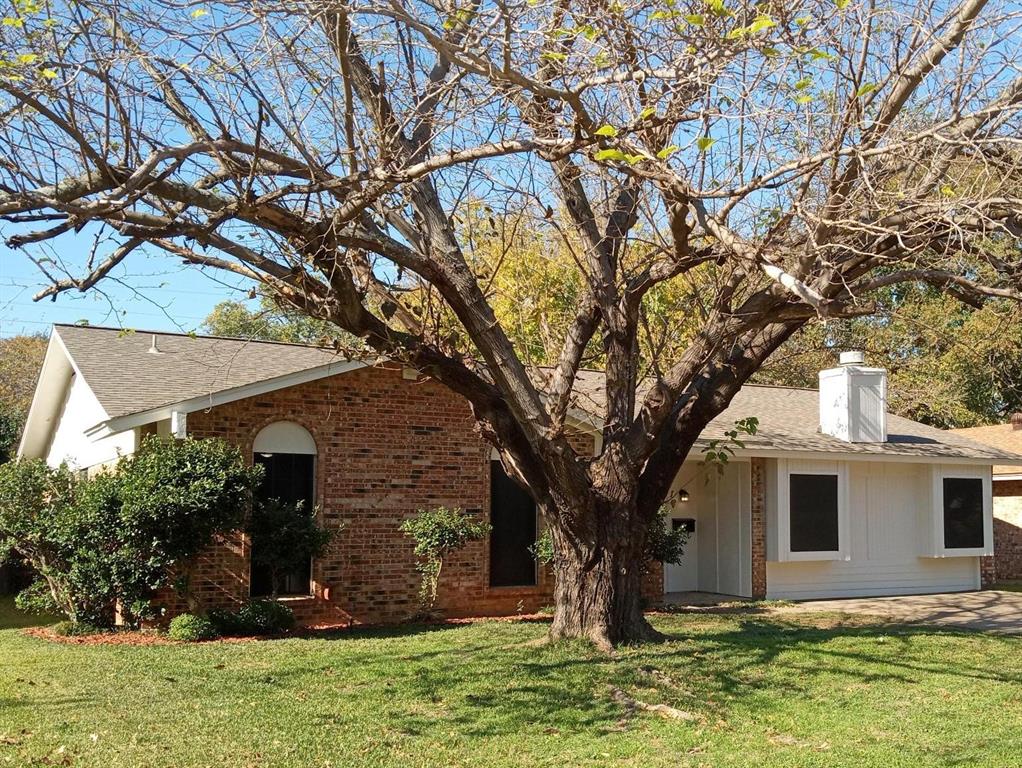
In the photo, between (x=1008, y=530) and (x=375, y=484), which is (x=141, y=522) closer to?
(x=375, y=484)

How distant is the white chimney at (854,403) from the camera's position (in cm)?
1830

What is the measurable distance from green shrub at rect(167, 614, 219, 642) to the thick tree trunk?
384cm

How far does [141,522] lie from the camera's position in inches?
440

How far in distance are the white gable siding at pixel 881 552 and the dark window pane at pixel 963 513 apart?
43 centimetres

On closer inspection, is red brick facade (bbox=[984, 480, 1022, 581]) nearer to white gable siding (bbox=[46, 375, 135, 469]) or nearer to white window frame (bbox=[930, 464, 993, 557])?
white window frame (bbox=[930, 464, 993, 557])

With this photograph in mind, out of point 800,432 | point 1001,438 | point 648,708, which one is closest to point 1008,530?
point 1001,438

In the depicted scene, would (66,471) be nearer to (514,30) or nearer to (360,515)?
(360,515)

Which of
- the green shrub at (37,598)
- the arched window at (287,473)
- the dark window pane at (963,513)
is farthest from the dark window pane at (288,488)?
the dark window pane at (963,513)

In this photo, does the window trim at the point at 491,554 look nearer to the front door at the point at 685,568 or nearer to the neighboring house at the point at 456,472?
the neighboring house at the point at 456,472

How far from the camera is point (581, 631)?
10.4m

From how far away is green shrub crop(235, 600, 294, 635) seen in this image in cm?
1176

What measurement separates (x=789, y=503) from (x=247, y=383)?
9.19 metres

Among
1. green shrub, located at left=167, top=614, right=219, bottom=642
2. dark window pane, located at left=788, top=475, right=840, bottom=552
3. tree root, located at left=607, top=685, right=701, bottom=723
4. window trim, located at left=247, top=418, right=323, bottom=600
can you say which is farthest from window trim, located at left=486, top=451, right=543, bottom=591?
tree root, located at left=607, top=685, right=701, bottom=723

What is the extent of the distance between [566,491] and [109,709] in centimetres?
452
